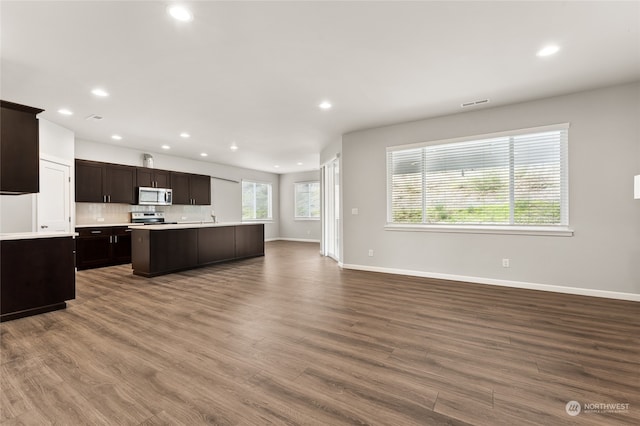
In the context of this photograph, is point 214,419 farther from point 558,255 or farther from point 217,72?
point 558,255

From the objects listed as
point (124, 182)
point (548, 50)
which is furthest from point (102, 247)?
point (548, 50)

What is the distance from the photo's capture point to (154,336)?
257cm

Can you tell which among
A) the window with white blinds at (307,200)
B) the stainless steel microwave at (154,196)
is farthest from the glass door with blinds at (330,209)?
the stainless steel microwave at (154,196)

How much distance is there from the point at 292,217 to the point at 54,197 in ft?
24.4

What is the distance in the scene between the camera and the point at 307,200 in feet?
36.8

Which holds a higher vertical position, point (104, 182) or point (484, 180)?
point (104, 182)

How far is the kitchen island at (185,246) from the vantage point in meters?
5.06

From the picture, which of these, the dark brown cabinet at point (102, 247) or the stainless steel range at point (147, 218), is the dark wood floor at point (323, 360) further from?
the stainless steel range at point (147, 218)

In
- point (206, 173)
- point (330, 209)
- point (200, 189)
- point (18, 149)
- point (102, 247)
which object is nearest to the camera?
point (18, 149)

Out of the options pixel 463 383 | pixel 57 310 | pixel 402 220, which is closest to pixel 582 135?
pixel 402 220

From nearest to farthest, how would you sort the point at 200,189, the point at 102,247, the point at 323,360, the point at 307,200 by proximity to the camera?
1. the point at 323,360
2. the point at 102,247
3. the point at 200,189
4. the point at 307,200

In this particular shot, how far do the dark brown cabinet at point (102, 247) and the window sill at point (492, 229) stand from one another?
19.4 ft

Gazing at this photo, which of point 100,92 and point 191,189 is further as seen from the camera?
point 191,189

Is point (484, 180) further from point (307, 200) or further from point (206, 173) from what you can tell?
point (206, 173)
